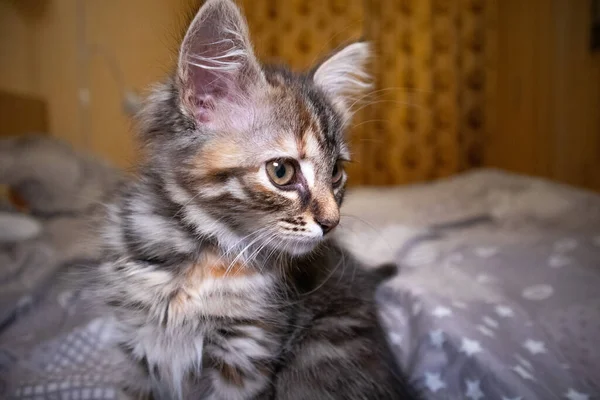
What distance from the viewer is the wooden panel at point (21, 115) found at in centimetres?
236

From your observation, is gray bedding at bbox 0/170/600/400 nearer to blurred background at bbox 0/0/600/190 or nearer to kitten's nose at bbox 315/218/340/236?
kitten's nose at bbox 315/218/340/236

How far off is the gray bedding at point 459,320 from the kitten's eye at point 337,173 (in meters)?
0.11

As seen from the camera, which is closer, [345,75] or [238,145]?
[238,145]

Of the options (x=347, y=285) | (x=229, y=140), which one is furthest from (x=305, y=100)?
(x=347, y=285)

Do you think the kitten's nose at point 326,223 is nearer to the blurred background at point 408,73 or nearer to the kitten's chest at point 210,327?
the kitten's chest at point 210,327

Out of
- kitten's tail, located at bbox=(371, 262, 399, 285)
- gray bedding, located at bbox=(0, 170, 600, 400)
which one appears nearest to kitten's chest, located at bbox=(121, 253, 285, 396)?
gray bedding, located at bbox=(0, 170, 600, 400)

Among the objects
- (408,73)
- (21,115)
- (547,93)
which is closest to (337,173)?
(21,115)

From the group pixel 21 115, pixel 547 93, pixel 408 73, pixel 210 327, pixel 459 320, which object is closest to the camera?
pixel 210 327

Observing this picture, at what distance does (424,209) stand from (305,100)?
4.17 feet

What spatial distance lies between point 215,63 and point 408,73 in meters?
3.01

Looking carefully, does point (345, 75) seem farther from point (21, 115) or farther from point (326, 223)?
point (21, 115)

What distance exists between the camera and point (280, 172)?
754 millimetres

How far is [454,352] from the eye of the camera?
796mm

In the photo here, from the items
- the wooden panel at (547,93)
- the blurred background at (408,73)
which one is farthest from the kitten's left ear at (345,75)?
the wooden panel at (547,93)
